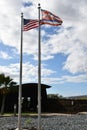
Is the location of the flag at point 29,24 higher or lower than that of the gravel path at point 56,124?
higher

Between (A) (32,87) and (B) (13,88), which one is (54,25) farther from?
(A) (32,87)

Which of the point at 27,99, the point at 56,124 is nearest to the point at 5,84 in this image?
the point at 27,99

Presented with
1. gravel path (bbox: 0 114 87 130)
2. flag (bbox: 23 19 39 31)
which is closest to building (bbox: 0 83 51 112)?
gravel path (bbox: 0 114 87 130)

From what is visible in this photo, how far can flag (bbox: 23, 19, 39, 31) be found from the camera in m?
20.7

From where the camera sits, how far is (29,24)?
21.0 meters

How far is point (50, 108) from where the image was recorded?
53.1 m

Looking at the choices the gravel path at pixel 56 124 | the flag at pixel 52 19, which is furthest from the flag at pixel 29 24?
the gravel path at pixel 56 124

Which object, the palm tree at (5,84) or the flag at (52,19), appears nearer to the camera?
the flag at (52,19)

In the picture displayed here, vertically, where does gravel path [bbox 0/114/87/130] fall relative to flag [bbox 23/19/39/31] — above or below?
below

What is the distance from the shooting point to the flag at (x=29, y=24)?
2072 centimetres

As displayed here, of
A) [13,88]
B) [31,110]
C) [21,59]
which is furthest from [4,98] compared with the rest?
[21,59]

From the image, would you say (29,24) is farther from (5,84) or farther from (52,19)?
(5,84)

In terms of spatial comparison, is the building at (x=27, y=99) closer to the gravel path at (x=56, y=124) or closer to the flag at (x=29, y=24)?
the gravel path at (x=56, y=124)

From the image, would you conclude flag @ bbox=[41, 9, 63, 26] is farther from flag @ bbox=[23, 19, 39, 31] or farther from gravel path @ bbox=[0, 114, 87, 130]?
gravel path @ bbox=[0, 114, 87, 130]
